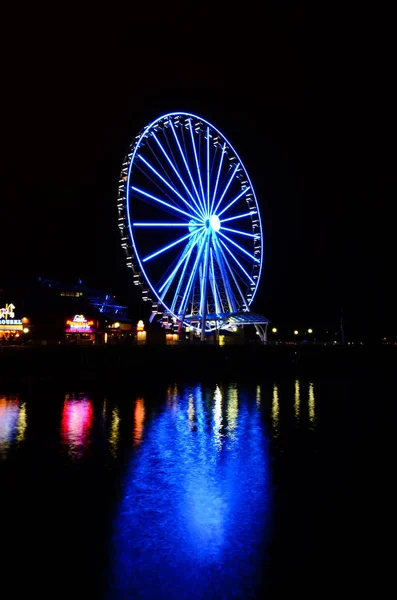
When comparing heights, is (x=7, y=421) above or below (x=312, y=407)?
above

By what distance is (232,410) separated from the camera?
59.5 ft

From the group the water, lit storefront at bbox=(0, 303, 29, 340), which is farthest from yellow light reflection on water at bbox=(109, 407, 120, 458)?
lit storefront at bbox=(0, 303, 29, 340)

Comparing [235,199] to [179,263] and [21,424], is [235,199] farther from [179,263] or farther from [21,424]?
[21,424]

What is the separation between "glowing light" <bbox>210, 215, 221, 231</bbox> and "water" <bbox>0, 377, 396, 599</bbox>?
18741 mm

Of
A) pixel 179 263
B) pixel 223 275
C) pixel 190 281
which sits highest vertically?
pixel 179 263

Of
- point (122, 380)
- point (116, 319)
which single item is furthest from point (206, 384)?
point (116, 319)

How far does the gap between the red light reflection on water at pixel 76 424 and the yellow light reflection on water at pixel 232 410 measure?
3.63 meters

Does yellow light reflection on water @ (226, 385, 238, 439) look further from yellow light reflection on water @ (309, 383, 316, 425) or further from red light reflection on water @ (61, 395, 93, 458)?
red light reflection on water @ (61, 395, 93, 458)

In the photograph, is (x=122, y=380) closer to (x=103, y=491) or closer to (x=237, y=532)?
(x=103, y=491)

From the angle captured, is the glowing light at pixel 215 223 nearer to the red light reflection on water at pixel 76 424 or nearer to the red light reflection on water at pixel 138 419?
the red light reflection on water at pixel 138 419

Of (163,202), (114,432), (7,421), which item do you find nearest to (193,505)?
(114,432)

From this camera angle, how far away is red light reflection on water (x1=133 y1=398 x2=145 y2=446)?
Result: 42.8ft

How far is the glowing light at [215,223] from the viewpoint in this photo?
3347 centimetres

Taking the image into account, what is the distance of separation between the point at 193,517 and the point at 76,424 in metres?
7.81
